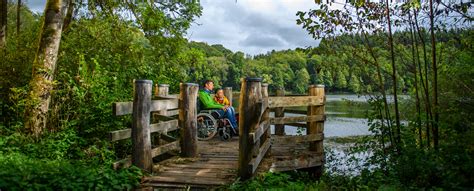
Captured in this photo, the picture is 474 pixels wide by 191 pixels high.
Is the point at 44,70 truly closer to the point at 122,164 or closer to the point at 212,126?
the point at 122,164

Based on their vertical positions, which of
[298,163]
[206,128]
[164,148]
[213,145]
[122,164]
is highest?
[206,128]

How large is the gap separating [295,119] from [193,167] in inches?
92.6

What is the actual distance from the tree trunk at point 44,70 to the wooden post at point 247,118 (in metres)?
4.75

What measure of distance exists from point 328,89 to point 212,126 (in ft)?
9.21

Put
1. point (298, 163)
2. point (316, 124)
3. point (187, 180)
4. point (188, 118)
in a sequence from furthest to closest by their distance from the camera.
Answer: point (316, 124) → point (298, 163) → point (188, 118) → point (187, 180)

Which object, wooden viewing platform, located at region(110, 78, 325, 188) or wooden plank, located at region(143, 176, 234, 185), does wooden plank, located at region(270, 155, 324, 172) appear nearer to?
wooden viewing platform, located at region(110, 78, 325, 188)

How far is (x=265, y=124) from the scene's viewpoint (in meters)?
7.46

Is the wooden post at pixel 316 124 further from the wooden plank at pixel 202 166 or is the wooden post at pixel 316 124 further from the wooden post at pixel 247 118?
the wooden post at pixel 247 118

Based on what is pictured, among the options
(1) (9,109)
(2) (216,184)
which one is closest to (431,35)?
(2) (216,184)

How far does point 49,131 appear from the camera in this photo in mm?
9312

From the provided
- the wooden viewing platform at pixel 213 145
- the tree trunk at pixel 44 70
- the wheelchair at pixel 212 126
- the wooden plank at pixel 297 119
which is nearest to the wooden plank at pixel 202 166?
the wooden viewing platform at pixel 213 145

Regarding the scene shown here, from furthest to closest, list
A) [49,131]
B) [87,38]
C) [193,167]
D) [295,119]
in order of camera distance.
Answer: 1. [87,38]
2. [49,131]
3. [295,119]
4. [193,167]

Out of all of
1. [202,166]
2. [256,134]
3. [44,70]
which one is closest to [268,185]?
[256,134]

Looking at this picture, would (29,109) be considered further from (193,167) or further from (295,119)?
(295,119)
